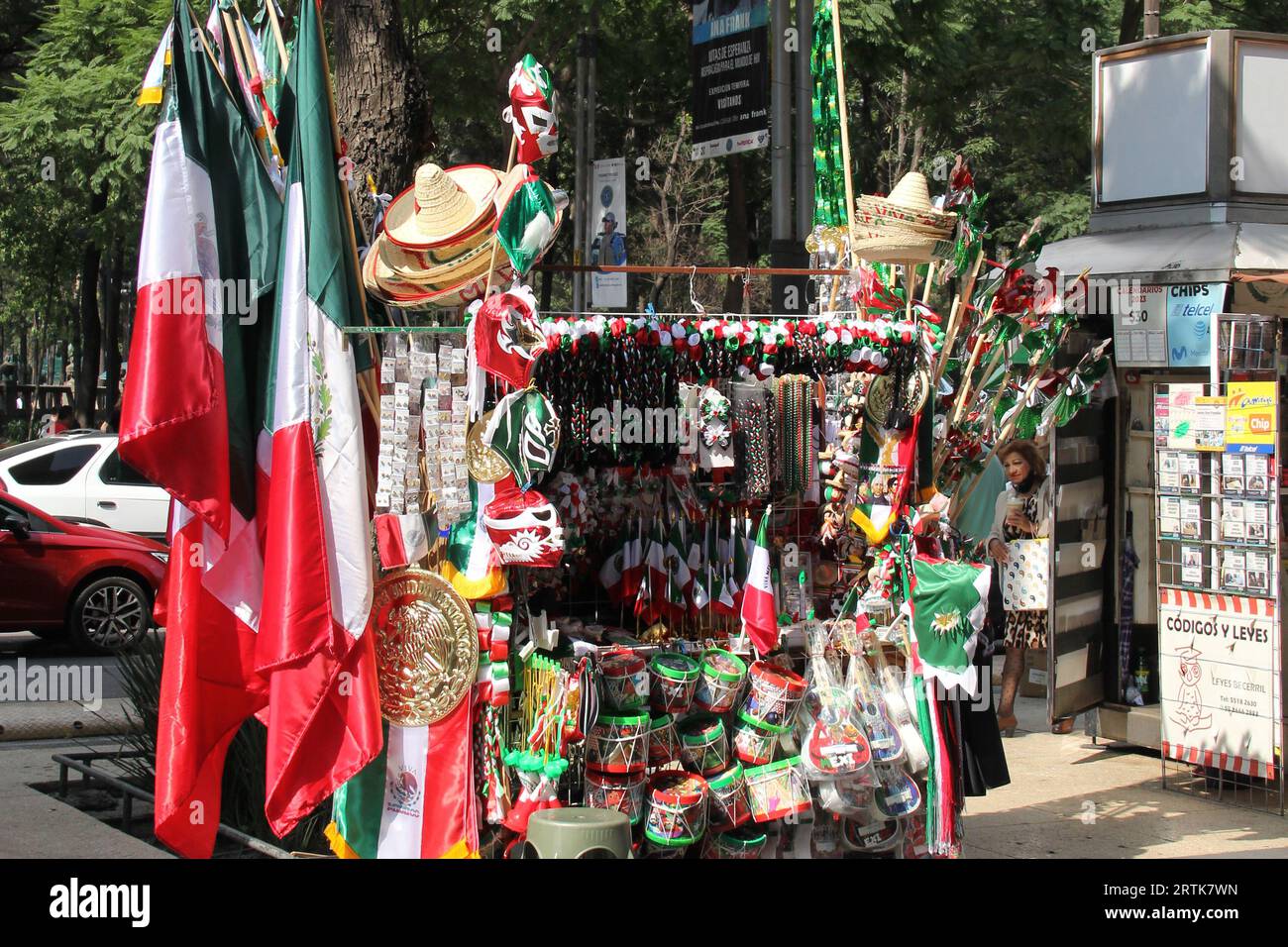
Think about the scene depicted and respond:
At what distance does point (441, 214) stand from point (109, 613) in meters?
7.79

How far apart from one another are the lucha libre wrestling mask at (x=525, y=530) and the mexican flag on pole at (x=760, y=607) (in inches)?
46.3

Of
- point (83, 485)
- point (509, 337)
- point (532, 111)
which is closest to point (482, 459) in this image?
point (509, 337)

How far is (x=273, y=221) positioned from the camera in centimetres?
604

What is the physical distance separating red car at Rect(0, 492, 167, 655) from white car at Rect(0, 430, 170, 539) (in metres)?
2.24

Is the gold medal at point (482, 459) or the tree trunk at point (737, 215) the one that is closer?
the gold medal at point (482, 459)

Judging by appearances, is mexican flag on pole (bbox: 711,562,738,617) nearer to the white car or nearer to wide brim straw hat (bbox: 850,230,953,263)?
wide brim straw hat (bbox: 850,230,953,263)

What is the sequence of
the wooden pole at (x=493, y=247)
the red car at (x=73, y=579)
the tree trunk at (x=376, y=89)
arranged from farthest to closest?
the red car at (x=73, y=579)
the tree trunk at (x=376, y=89)
the wooden pole at (x=493, y=247)

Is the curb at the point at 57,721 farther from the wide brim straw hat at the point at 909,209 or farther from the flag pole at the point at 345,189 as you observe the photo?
the wide brim straw hat at the point at 909,209

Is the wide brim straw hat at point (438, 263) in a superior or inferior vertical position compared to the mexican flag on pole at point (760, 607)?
superior

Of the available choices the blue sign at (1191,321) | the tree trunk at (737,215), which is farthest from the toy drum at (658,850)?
the tree trunk at (737,215)

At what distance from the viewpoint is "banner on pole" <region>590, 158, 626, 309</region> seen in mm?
16547

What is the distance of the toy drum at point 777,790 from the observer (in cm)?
623

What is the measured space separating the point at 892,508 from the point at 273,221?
3.04 m

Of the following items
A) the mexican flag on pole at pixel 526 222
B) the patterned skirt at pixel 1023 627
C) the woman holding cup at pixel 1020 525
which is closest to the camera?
the mexican flag on pole at pixel 526 222
